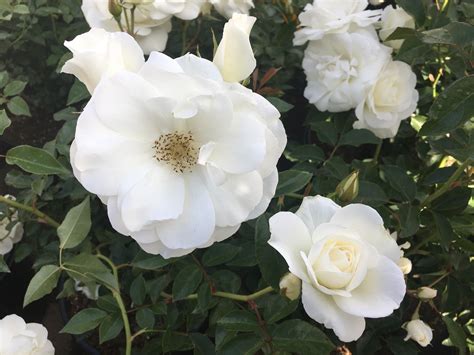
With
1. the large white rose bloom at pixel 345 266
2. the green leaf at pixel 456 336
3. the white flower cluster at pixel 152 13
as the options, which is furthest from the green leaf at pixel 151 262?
the green leaf at pixel 456 336

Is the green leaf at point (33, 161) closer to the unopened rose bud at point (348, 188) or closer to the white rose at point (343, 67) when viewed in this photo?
the unopened rose bud at point (348, 188)

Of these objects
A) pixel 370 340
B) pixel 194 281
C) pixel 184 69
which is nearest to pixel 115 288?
pixel 194 281

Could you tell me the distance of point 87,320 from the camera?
0.72 m

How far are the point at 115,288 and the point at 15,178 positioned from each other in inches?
14.2

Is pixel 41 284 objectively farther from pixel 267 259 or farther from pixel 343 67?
pixel 343 67

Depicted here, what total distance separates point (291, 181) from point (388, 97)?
10.9 inches

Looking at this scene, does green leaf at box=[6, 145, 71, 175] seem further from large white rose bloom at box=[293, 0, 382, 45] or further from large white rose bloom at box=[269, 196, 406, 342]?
large white rose bloom at box=[293, 0, 382, 45]

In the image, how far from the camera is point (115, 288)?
64 cm

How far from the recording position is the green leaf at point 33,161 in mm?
626

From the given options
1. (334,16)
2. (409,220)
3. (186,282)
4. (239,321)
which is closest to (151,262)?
(186,282)

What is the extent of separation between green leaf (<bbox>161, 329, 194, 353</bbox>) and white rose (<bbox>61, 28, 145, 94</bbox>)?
1.31 ft

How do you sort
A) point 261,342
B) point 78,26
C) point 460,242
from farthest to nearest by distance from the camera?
point 78,26
point 460,242
point 261,342

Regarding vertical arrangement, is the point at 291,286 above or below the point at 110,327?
above

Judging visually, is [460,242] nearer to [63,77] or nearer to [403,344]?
[403,344]
